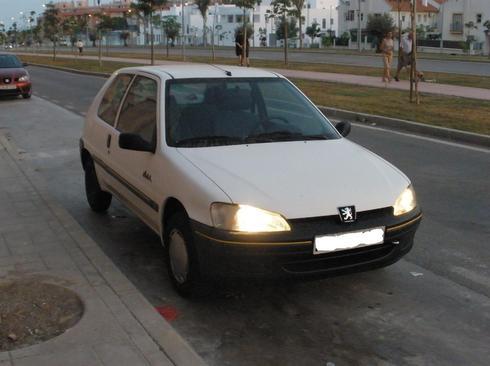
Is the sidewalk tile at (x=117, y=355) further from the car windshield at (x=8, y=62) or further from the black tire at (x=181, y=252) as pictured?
the car windshield at (x=8, y=62)

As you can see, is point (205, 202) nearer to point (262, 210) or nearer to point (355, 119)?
point (262, 210)

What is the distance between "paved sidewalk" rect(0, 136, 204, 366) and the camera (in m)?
3.35

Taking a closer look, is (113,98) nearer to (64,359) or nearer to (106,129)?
(106,129)

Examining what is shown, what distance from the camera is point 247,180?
392cm

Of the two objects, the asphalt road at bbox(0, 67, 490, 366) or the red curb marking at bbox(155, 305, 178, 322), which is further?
the red curb marking at bbox(155, 305, 178, 322)

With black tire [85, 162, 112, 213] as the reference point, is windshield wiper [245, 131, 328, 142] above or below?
above

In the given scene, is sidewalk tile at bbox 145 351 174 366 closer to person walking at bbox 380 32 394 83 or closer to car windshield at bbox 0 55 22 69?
car windshield at bbox 0 55 22 69

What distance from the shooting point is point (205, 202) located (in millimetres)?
3814

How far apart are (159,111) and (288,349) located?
6.83ft

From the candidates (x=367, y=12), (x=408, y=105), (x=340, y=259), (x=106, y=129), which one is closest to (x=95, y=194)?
(x=106, y=129)

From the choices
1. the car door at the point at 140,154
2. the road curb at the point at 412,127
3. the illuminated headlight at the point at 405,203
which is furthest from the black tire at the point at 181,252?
the road curb at the point at 412,127

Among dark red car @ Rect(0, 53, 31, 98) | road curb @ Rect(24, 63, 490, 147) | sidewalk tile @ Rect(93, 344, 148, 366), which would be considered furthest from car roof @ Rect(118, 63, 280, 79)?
dark red car @ Rect(0, 53, 31, 98)

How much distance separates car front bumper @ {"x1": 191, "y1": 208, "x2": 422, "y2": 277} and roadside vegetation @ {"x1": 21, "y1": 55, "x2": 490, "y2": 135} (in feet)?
24.9

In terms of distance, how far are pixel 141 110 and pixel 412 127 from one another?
7.77 meters
